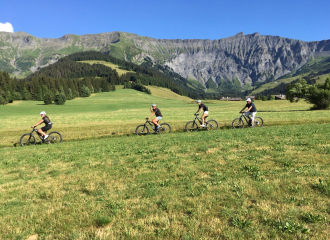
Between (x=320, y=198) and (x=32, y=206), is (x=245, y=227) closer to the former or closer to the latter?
(x=320, y=198)

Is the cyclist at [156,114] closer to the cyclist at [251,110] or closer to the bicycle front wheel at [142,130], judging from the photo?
the bicycle front wheel at [142,130]

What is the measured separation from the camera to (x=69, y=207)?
6023 mm

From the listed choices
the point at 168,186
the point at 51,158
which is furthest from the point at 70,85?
the point at 168,186

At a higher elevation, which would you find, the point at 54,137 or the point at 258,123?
the point at 258,123

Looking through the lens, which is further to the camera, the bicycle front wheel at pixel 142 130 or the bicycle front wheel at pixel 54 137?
the bicycle front wheel at pixel 142 130

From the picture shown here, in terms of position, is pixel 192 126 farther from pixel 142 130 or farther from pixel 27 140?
pixel 27 140

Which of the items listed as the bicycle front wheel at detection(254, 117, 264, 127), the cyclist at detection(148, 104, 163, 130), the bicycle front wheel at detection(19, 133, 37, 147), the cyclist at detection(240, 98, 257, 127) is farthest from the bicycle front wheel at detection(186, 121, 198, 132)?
the bicycle front wheel at detection(19, 133, 37, 147)

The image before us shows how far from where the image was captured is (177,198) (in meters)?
6.10

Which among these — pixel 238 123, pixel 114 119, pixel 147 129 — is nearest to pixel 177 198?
pixel 147 129

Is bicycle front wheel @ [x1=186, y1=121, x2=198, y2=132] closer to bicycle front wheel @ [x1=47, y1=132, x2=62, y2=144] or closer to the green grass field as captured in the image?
the green grass field

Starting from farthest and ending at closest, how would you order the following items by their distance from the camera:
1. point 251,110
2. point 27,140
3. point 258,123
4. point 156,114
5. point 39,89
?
point 39,89, point 258,123, point 251,110, point 156,114, point 27,140

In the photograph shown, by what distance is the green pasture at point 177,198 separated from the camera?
182 inches

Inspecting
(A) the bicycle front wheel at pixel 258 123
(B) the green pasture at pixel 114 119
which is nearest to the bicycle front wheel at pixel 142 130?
(B) the green pasture at pixel 114 119

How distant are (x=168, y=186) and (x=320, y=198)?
15.5 feet
